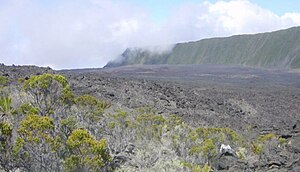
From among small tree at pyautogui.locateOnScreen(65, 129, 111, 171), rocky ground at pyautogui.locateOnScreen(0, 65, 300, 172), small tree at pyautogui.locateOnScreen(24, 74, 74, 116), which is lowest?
rocky ground at pyautogui.locateOnScreen(0, 65, 300, 172)

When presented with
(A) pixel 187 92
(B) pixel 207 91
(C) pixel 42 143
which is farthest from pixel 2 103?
(B) pixel 207 91

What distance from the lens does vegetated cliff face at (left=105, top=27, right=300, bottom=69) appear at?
423 feet

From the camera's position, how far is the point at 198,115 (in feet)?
143

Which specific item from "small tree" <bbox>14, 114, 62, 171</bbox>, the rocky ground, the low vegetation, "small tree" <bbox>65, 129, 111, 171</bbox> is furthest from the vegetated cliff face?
"small tree" <bbox>65, 129, 111, 171</bbox>

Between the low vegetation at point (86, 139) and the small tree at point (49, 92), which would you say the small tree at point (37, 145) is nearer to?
the low vegetation at point (86, 139)

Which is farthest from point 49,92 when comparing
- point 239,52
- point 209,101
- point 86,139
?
point 239,52

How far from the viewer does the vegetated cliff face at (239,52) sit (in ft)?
423

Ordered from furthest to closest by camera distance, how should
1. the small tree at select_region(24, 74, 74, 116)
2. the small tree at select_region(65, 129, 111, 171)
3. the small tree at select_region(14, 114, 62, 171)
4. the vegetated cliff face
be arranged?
the vegetated cliff face
the small tree at select_region(24, 74, 74, 116)
the small tree at select_region(14, 114, 62, 171)
the small tree at select_region(65, 129, 111, 171)

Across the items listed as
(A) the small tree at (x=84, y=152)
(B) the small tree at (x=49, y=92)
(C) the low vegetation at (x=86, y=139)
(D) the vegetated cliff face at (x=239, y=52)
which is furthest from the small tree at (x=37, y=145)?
(D) the vegetated cliff face at (x=239, y=52)

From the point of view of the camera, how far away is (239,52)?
145000mm

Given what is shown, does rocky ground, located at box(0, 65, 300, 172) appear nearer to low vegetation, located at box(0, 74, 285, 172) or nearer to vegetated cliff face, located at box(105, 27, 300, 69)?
low vegetation, located at box(0, 74, 285, 172)

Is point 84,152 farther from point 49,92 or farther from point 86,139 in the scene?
point 49,92

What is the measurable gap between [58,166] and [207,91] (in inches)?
1858

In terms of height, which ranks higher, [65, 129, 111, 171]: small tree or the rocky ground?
[65, 129, 111, 171]: small tree
